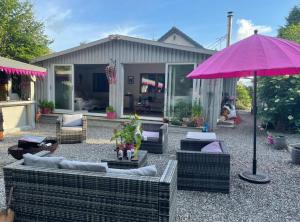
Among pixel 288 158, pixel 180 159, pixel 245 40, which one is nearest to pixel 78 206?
pixel 180 159

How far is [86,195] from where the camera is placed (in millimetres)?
2324

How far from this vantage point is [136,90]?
13992mm

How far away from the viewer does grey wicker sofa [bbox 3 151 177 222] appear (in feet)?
7.22

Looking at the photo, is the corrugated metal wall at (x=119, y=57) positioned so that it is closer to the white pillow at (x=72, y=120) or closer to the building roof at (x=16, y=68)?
the building roof at (x=16, y=68)

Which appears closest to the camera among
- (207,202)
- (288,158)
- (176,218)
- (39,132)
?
(176,218)

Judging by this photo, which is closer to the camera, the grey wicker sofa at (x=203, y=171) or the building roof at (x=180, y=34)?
the grey wicker sofa at (x=203, y=171)

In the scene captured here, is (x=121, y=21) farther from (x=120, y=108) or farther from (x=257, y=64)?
(x=257, y=64)

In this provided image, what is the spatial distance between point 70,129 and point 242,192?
15.4ft

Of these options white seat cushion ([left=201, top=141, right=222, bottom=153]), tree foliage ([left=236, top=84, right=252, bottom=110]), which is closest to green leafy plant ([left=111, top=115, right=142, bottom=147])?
white seat cushion ([left=201, top=141, right=222, bottom=153])

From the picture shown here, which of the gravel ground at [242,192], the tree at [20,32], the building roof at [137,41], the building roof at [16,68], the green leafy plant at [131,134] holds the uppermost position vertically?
the tree at [20,32]

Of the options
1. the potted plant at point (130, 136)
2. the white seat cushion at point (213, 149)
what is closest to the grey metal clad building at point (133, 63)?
the white seat cushion at point (213, 149)

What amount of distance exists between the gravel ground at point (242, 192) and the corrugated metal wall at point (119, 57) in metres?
3.16

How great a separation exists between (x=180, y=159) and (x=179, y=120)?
5156 millimetres

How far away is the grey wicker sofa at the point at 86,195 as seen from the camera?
7.22 ft
